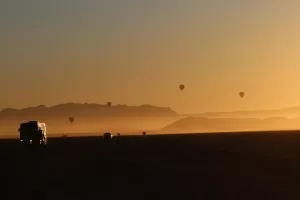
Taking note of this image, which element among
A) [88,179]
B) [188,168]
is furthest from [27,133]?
[88,179]

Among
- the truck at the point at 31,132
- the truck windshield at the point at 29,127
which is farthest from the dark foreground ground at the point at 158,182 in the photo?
the truck at the point at 31,132

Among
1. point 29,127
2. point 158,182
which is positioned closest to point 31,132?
point 29,127

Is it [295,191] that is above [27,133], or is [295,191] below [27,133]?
below

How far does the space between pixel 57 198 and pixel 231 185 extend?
5.97 meters

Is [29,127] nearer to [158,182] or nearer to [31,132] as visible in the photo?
[31,132]

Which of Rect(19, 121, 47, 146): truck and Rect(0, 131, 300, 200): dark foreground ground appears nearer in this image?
Rect(0, 131, 300, 200): dark foreground ground

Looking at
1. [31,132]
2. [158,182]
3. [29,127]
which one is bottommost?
[158,182]

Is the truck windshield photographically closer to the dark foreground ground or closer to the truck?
the truck

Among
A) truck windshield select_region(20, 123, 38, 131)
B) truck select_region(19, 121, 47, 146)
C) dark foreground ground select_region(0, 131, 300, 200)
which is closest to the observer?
dark foreground ground select_region(0, 131, 300, 200)

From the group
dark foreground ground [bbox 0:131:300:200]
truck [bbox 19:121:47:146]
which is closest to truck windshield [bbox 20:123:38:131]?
truck [bbox 19:121:47:146]

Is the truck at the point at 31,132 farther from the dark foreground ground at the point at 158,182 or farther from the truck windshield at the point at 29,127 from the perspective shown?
the dark foreground ground at the point at 158,182

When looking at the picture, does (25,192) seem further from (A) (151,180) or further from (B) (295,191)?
(B) (295,191)

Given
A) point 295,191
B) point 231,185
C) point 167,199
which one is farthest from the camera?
point 231,185

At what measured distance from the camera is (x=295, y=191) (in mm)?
20297
